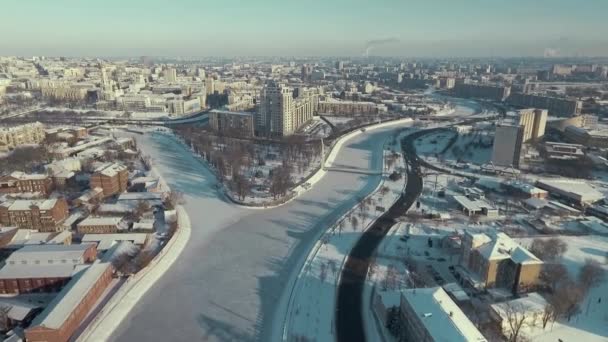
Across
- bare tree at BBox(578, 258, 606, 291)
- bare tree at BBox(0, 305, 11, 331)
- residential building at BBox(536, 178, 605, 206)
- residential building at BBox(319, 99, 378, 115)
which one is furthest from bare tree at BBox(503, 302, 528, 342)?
residential building at BBox(319, 99, 378, 115)

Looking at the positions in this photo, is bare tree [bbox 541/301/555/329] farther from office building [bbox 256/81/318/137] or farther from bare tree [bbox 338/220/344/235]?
office building [bbox 256/81/318/137]

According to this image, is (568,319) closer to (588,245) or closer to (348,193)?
(588,245)

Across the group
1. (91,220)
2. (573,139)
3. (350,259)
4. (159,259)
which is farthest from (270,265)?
(573,139)

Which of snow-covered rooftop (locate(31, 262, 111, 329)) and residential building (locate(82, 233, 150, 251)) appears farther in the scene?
residential building (locate(82, 233, 150, 251))

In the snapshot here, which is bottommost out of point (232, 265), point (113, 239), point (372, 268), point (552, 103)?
point (232, 265)

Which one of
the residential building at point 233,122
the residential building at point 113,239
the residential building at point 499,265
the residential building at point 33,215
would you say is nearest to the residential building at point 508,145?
the residential building at point 499,265

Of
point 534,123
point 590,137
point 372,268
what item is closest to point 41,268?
point 372,268

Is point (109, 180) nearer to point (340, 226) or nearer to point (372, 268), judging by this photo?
point (340, 226)
